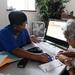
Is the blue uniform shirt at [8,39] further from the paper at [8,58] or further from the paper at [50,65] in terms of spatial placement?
the paper at [50,65]

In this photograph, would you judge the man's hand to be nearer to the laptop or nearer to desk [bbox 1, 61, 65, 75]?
desk [bbox 1, 61, 65, 75]

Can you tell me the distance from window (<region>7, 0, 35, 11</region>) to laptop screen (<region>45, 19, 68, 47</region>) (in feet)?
3.11

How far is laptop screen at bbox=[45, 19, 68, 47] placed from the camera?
1.84 meters

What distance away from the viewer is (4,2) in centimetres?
221

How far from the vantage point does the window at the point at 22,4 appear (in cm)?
269

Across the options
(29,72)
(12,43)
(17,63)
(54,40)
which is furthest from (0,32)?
(54,40)

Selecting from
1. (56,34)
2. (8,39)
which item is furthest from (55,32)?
(8,39)

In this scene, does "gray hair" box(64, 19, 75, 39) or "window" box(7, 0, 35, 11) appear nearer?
"gray hair" box(64, 19, 75, 39)

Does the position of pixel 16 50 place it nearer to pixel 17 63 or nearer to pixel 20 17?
pixel 17 63

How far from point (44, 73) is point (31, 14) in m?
2.10

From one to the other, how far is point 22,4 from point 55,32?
1329 millimetres

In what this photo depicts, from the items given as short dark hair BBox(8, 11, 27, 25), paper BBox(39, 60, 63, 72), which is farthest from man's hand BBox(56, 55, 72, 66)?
short dark hair BBox(8, 11, 27, 25)

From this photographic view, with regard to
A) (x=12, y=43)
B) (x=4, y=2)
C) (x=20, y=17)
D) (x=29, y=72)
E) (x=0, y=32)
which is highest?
(x=4, y=2)

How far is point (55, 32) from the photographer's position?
195 cm
